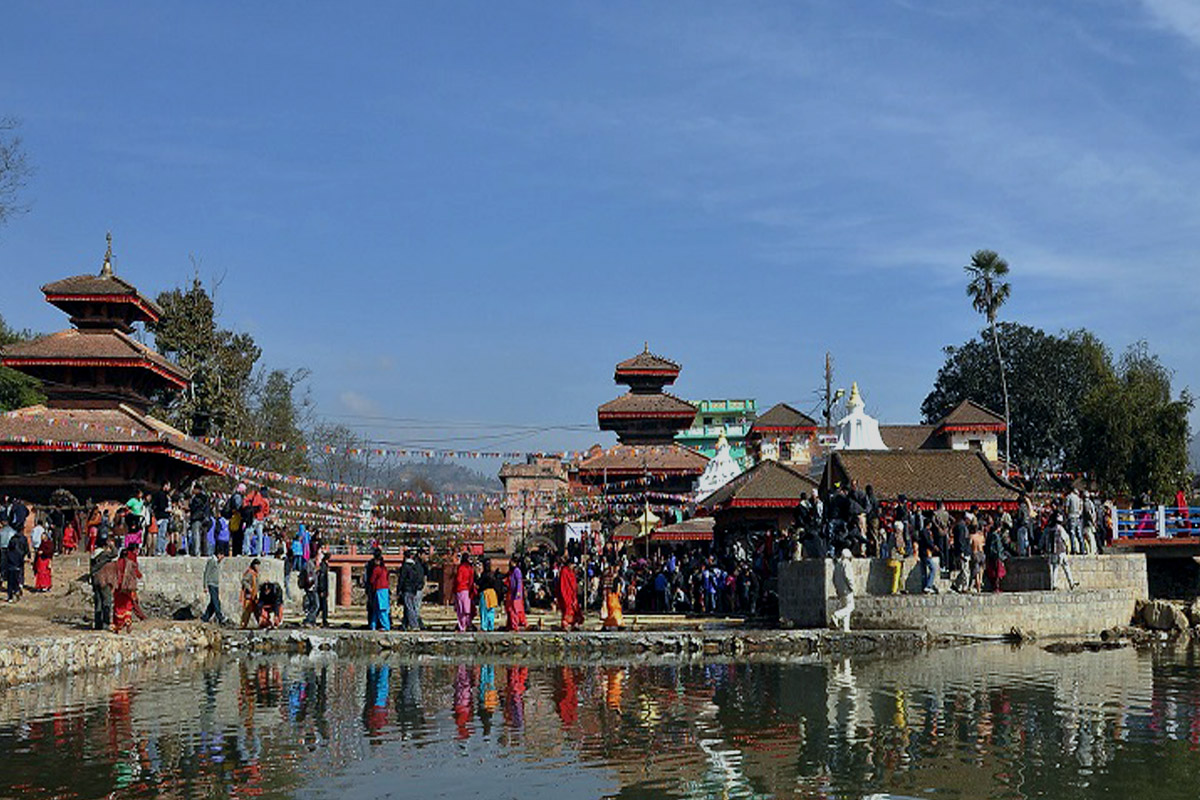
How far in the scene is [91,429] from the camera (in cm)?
3719

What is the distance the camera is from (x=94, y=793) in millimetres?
9828

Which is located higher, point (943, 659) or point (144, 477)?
point (144, 477)

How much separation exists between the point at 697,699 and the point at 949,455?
62.3 ft

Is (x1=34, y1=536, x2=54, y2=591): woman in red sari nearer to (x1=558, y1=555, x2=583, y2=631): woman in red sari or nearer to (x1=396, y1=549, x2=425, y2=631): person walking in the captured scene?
(x1=396, y1=549, x2=425, y2=631): person walking

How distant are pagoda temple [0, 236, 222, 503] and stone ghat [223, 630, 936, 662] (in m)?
15.7

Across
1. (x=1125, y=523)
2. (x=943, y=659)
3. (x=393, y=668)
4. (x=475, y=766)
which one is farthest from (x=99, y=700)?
(x=1125, y=523)

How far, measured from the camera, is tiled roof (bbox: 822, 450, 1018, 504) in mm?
30906

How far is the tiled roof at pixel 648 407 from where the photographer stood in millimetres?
59594

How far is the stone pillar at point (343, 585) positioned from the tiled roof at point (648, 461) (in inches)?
638

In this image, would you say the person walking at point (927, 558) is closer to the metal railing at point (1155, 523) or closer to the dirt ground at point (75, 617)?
the dirt ground at point (75, 617)

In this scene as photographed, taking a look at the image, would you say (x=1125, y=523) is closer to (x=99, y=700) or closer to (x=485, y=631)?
(x=485, y=631)

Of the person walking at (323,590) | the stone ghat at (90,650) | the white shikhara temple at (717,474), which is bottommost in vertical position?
the stone ghat at (90,650)

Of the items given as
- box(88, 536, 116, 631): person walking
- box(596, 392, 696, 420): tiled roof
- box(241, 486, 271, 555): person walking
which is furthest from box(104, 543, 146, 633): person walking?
box(596, 392, 696, 420): tiled roof

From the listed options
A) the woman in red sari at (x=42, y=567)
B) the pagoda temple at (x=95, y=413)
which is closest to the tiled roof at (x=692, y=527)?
the pagoda temple at (x=95, y=413)
